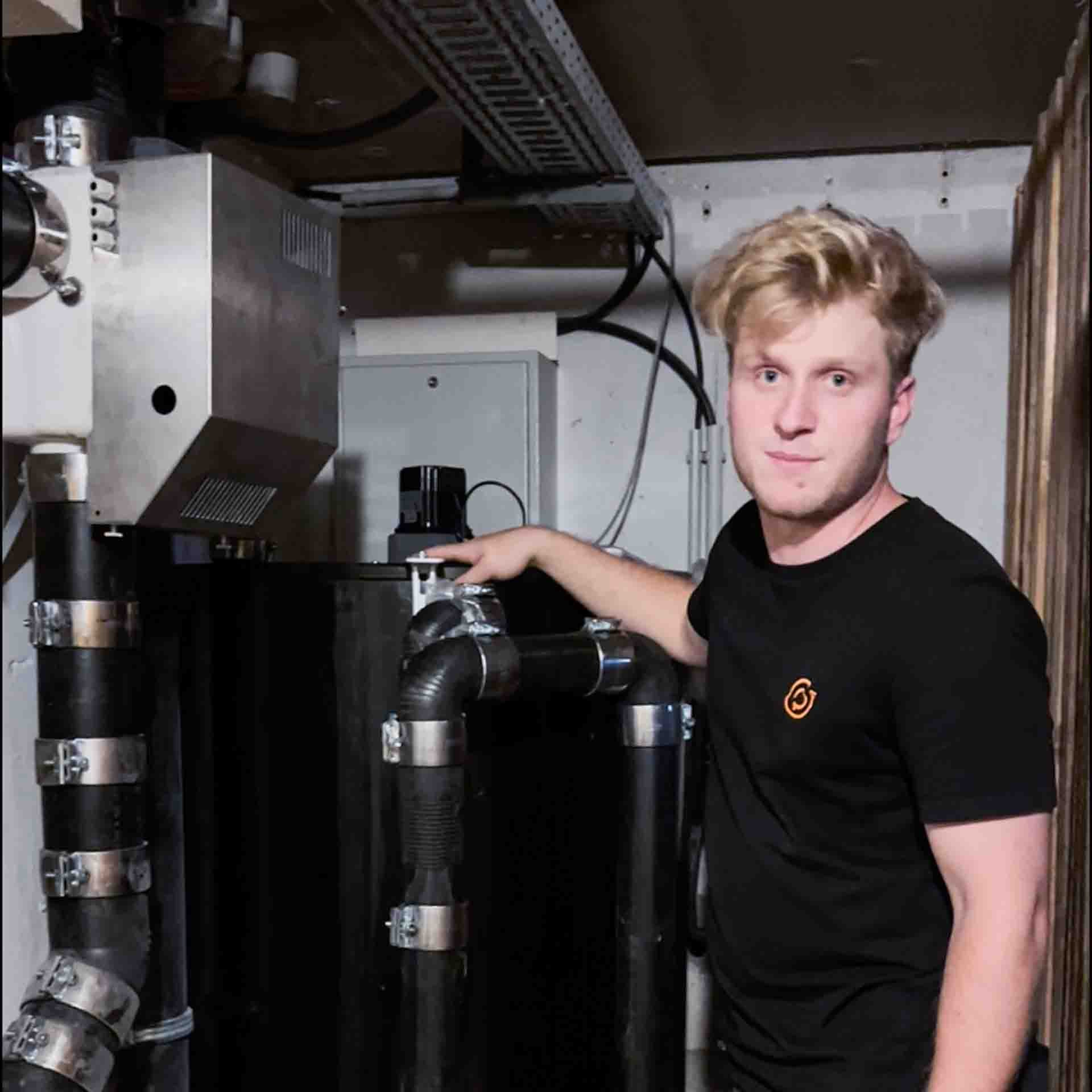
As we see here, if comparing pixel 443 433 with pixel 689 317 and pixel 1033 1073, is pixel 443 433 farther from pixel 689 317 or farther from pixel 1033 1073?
pixel 1033 1073

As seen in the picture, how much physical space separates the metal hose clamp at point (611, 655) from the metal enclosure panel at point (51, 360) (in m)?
0.70

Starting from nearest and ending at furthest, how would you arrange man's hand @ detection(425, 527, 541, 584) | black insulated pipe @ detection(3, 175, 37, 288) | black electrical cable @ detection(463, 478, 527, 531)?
black insulated pipe @ detection(3, 175, 37, 288), man's hand @ detection(425, 527, 541, 584), black electrical cable @ detection(463, 478, 527, 531)

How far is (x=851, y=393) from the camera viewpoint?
1.27m

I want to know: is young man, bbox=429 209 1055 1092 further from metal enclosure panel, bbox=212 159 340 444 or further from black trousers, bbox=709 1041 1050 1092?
metal enclosure panel, bbox=212 159 340 444

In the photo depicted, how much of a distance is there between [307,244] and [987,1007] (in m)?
1.08

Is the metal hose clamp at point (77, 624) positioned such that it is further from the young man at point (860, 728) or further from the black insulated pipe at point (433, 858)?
the young man at point (860, 728)

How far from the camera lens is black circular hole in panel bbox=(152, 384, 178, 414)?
1.23 metres

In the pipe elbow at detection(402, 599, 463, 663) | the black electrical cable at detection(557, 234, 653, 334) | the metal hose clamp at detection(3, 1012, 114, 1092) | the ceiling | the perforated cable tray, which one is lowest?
the metal hose clamp at detection(3, 1012, 114, 1092)

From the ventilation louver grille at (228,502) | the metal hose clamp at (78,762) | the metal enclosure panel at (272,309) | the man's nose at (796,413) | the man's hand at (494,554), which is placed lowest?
the metal hose clamp at (78,762)

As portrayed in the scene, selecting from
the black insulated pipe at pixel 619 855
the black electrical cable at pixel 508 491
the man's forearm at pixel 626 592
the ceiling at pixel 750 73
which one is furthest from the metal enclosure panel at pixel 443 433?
A: the black insulated pipe at pixel 619 855

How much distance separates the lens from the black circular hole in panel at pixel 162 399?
1.23 m

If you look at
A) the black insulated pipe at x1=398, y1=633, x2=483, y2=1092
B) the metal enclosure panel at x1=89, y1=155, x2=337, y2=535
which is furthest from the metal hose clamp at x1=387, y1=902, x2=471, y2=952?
the metal enclosure panel at x1=89, y1=155, x2=337, y2=535

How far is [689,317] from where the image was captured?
2326mm

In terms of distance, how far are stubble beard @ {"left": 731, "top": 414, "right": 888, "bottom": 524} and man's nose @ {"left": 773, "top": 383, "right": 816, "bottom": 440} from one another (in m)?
0.06
